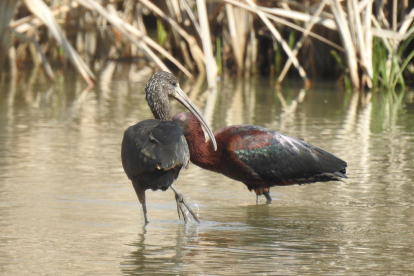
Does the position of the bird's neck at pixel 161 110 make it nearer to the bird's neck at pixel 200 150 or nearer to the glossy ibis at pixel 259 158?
the glossy ibis at pixel 259 158

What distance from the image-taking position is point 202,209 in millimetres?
5297

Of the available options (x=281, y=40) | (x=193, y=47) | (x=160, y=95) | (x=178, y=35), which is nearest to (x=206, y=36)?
(x=281, y=40)

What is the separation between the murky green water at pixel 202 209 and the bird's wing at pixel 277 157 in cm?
19

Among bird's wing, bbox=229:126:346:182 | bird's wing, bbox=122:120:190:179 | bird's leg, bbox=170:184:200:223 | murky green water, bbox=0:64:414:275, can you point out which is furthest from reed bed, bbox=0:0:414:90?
bird's leg, bbox=170:184:200:223

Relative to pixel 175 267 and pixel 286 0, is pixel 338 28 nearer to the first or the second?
pixel 286 0

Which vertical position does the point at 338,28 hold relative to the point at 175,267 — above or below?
above

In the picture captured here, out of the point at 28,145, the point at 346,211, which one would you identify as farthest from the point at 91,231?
the point at 28,145

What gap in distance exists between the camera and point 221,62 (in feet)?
46.0

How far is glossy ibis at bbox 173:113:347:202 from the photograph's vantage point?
5.56 meters

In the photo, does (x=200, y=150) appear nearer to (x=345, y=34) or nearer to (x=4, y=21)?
(x=4, y=21)

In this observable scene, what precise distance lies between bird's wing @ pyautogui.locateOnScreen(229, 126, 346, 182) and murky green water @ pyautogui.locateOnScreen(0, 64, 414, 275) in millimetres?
193

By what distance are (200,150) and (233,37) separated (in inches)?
284

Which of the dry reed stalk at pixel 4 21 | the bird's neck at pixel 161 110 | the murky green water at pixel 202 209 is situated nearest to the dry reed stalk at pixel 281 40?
the murky green water at pixel 202 209

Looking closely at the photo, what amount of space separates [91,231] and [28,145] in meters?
2.85
